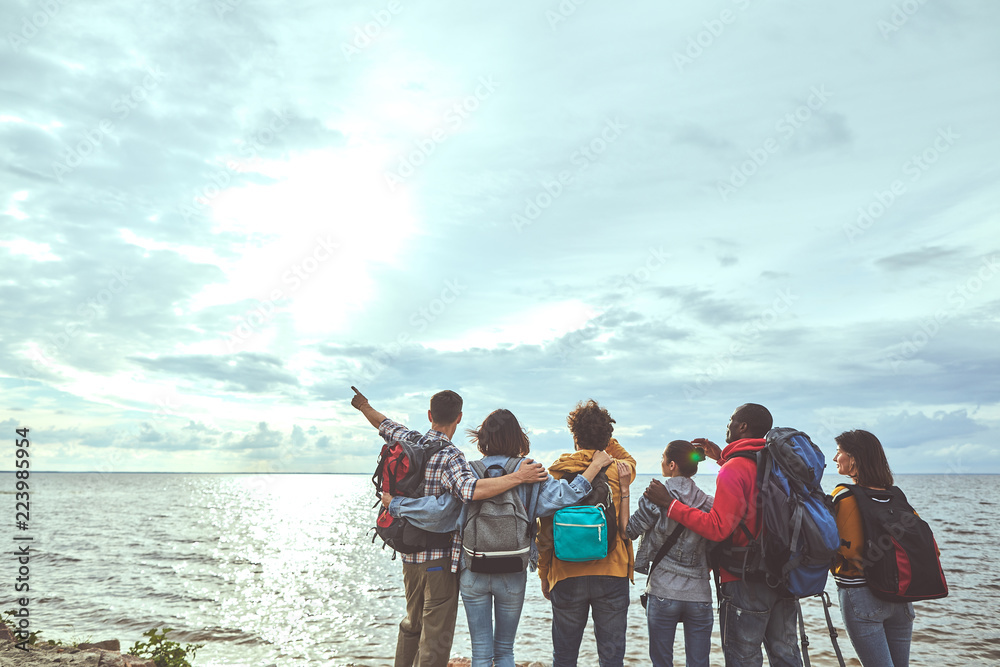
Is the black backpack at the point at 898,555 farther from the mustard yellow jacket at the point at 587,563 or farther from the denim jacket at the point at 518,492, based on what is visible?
the denim jacket at the point at 518,492

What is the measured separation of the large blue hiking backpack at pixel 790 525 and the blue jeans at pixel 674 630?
1.50 ft

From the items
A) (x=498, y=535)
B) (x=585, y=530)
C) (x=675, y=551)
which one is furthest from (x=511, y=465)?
(x=675, y=551)

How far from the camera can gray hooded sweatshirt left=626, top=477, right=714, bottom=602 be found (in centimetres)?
450

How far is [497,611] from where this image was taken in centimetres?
463

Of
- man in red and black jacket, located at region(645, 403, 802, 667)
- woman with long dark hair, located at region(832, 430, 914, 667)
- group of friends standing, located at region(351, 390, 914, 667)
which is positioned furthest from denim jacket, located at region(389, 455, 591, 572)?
woman with long dark hair, located at region(832, 430, 914, 667)

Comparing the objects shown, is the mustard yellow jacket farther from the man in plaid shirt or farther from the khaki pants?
the khaki pants

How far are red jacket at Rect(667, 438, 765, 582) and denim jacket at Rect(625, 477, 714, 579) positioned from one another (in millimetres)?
170

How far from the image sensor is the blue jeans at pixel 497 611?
457 centimetres

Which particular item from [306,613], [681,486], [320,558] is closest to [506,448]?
[681,486]

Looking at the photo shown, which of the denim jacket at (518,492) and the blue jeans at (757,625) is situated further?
the denim jacket at (518,492)

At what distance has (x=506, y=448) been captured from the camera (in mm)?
4730

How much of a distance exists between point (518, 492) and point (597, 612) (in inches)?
44.5

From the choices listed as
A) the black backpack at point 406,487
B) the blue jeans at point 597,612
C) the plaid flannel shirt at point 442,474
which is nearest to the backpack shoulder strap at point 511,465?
the plaid flannel shirt at point 442,474

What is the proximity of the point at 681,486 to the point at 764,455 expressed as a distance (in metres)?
0.68
